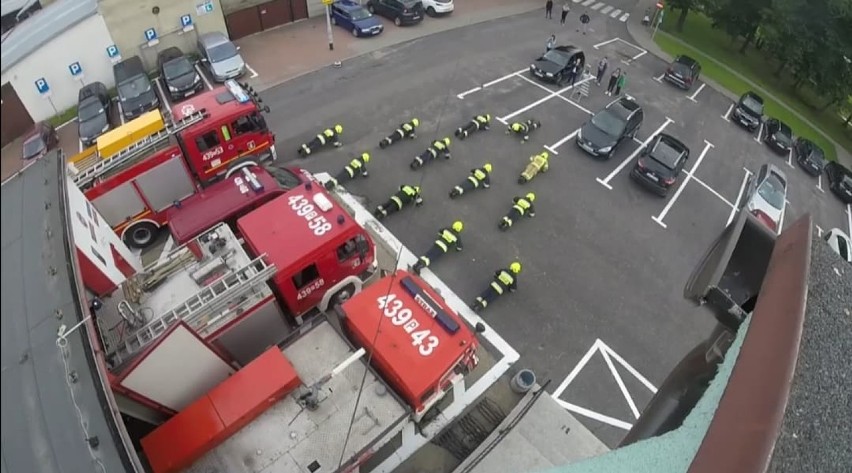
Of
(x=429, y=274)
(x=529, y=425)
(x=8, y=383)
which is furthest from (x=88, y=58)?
(x=529, y=425)

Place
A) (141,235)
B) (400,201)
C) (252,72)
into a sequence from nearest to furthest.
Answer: (141,235) < (400,201) < (252,72)

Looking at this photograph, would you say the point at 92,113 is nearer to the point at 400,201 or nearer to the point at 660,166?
the point at 400,201

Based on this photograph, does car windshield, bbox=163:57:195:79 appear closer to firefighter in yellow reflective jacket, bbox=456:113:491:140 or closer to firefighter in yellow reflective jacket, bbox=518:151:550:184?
firefighter in yellow reflective jacket, bbox=456:113:491:140

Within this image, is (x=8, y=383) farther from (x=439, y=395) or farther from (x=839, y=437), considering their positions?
(x=839, y=437)

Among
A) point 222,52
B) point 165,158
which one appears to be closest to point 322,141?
point 165,158

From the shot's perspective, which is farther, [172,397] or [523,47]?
[523,47]

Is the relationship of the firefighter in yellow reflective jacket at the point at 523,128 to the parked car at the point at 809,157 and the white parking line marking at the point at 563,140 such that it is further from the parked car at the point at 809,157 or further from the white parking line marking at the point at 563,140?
the parked car at the point at 809,157
